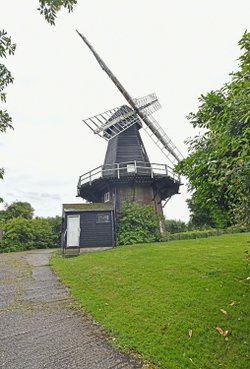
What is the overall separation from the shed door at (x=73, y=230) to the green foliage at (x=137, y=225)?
2871 mm

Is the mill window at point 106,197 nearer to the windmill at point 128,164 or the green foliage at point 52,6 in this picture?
the windmill at point 128,164

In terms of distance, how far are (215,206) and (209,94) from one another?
2685 millimetres

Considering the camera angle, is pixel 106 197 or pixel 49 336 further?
pixel 106 197

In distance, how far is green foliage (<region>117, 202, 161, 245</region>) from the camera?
17469mm

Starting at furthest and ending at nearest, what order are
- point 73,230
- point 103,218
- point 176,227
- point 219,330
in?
point 176,227 → point 103,218 → point 73,230 → point 219,330

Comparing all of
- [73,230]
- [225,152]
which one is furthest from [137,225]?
[225,152]

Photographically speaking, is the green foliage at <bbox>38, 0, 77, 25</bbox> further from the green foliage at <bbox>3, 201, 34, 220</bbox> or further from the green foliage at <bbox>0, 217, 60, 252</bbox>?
the green foliage at <bbox>3, 201, 34, 220</bbox>

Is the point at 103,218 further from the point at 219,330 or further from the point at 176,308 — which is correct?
the point at 219,330

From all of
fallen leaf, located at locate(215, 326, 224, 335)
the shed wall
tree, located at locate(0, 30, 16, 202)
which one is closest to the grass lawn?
fallen leaf, located at locate(215, 326, 224, 335)

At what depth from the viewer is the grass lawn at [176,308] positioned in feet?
12.7

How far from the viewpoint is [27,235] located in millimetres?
21672

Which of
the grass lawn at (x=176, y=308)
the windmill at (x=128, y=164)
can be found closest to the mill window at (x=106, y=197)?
the windmill at (x=128, y=164)

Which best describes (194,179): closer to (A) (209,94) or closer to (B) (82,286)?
(A) (209,94)

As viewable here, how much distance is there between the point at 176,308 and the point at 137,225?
13.0 m
